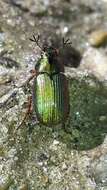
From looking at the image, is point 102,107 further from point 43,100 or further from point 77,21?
point 77,21

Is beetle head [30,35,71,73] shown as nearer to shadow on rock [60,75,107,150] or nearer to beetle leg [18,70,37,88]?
beetle leg [18,70,37,88]

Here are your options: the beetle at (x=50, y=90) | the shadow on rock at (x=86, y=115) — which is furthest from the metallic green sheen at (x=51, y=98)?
the shadow on rock at (x=86, y=115)

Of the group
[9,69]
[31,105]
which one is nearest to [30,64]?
[9,69]

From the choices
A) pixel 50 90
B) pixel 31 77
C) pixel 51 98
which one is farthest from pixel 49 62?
pixel 51 98

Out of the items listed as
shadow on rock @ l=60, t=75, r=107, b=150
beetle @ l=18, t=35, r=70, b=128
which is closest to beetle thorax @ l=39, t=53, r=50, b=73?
beetle @ l=18, t=35, r=70, b=128

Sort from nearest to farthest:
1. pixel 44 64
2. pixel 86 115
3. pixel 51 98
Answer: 1. pixel 51 98
2. pixel 44 64
3. pixel 86 115

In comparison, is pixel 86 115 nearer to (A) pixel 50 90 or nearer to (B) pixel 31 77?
(A) pixel 50 90

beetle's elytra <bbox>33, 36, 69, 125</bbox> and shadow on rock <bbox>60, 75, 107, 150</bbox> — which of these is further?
shadow on rock <bbox>60, 75, 107, 150</bbox>
